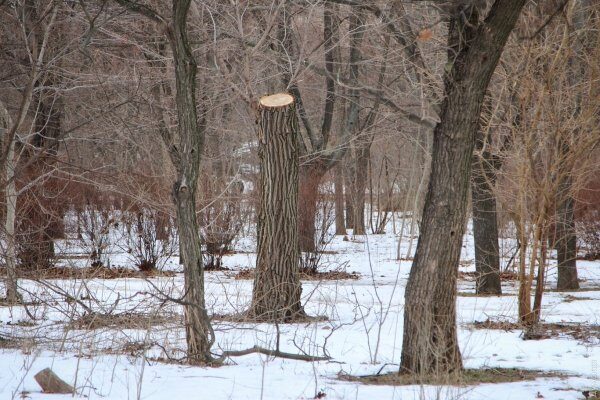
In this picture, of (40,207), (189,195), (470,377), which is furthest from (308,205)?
(470,377)

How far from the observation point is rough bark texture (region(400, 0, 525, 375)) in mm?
5164

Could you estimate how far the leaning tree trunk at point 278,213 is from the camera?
8.29m

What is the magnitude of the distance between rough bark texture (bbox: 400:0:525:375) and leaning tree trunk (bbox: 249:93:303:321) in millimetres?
3121

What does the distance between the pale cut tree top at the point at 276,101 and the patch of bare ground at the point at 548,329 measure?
306 cm

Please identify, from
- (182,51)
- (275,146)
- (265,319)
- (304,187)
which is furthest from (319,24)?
(182,51)

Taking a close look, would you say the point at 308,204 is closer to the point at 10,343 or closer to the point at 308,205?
the point at 308,205

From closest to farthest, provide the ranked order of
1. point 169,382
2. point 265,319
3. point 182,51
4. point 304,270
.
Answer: point 169,382, point 182,51, point 265,319, point 304,270

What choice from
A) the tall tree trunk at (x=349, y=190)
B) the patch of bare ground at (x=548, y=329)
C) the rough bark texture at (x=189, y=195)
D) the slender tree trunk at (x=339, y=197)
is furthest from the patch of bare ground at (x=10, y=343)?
the tall tree trunk at (x=349, y=190)

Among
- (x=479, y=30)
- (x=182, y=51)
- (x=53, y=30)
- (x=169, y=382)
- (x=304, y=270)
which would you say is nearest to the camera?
(x=169, y=382)

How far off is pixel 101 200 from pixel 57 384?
10.6m

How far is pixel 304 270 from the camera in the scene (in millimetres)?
14516

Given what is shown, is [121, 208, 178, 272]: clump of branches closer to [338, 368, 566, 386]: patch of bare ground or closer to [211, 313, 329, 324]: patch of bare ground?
[211, 313, 329, 324]: patch of bare ground

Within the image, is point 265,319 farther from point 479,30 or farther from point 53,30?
point 53,30

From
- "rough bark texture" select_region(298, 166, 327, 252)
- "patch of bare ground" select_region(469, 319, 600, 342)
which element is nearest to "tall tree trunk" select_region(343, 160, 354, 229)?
"rough bark texture" select_region(298, 166, 327, 252)
